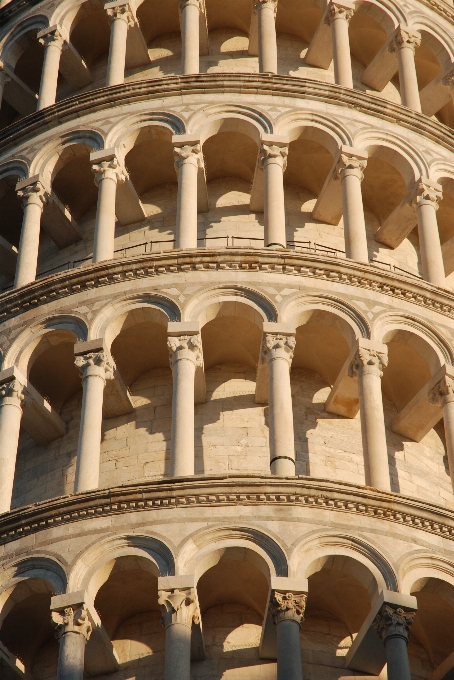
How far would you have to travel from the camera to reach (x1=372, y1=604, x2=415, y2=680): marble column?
18953mm

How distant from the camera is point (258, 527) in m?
20.1

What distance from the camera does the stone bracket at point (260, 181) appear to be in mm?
26667

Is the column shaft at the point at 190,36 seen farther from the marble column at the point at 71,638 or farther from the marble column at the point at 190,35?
the marble column at the point at 71,638

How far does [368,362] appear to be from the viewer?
75.3ft

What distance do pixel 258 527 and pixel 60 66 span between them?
14.5m

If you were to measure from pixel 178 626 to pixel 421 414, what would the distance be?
675 cm

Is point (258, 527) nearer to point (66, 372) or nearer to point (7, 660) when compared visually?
point (7, 660)

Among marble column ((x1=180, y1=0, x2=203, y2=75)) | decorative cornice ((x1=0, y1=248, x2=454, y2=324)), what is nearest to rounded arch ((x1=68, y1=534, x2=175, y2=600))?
decorative cornice ((x1=0, y1=248, x2=454, y2=324))

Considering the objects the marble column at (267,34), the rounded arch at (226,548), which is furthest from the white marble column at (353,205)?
the rounded arch at (226,548)

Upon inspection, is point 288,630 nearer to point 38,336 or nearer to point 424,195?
point 38,336

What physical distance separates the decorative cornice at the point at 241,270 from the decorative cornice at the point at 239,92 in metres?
4.72

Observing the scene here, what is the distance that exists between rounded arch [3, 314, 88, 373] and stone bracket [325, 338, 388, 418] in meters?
4.31

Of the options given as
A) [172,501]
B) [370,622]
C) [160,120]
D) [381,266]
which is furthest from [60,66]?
[370,622]

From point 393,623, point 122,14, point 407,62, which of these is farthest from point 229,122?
point 393,623
